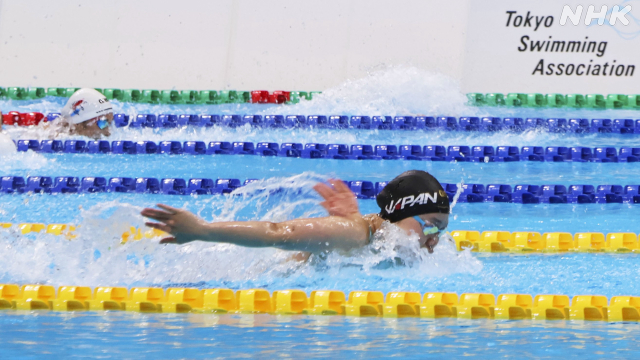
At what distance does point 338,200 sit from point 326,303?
0.43 m

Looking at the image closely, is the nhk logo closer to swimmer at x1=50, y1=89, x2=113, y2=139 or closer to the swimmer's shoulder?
swimmer at x1=50, y1=89, x2=113, y2=139

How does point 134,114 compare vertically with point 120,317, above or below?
above

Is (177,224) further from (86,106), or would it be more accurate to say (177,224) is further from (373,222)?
(86,106)

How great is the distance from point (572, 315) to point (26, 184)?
393cm

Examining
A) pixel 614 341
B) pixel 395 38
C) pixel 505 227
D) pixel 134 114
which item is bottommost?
pixel 614 341

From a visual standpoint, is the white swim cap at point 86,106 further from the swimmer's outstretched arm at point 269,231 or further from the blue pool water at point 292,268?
the swimmer's outstretched arm at point 269,231

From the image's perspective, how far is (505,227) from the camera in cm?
488

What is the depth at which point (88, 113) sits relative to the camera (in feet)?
21.2

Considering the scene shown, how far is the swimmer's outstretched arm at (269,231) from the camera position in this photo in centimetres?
254

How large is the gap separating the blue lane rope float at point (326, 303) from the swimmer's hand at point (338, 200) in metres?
0.34

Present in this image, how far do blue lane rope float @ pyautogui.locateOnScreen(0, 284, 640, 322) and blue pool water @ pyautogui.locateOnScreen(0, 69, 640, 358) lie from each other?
77 millimetres

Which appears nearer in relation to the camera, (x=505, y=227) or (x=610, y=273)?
(x=610, y=273)

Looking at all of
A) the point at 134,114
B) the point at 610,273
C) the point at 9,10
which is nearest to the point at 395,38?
the point at 134,114

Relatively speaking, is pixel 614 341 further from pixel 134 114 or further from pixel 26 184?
pixel 134 114
